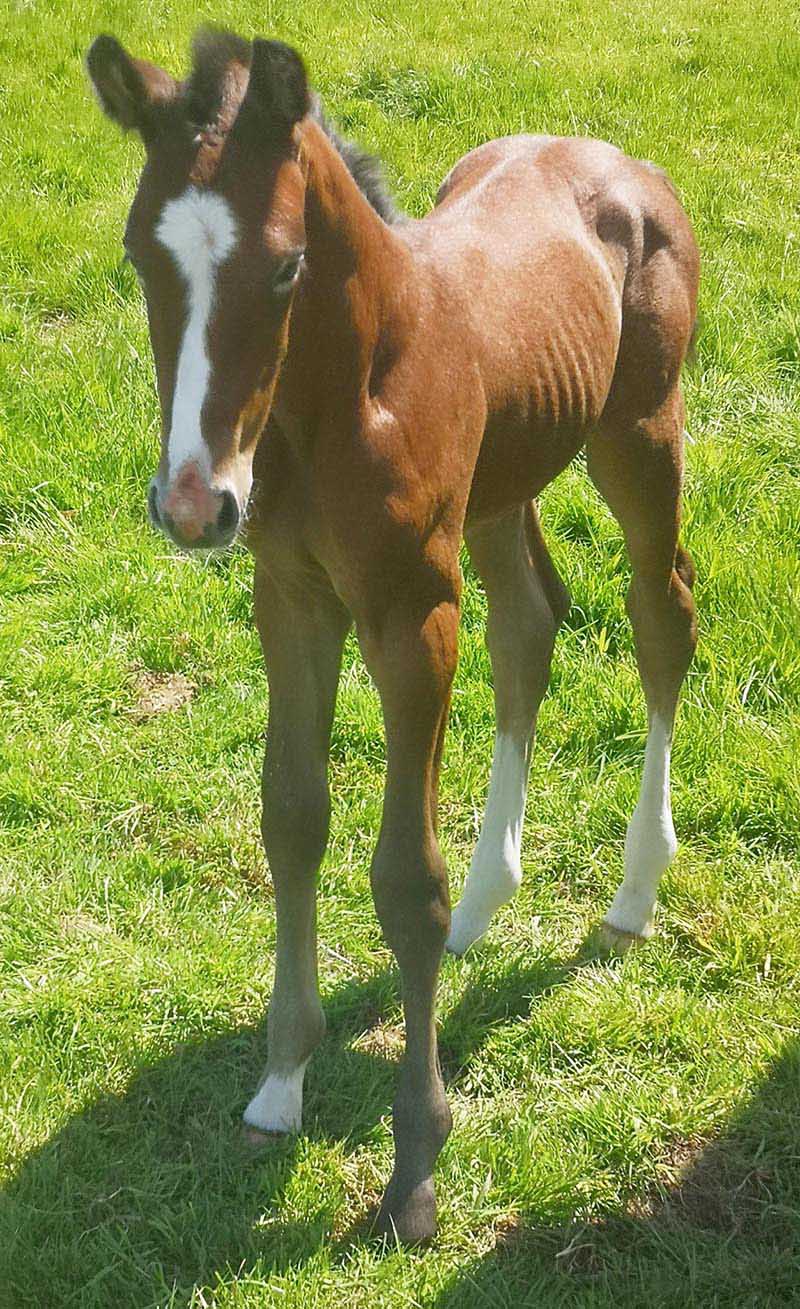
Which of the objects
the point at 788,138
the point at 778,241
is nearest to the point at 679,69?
the point at 788,138

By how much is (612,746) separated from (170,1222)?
2076 millimetres

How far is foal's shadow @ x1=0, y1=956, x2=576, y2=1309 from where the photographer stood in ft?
10.1

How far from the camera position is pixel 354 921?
13.4ft

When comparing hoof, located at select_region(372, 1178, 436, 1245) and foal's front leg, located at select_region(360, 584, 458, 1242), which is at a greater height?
foal's front leg, located at select_region(360, 584, 458, 1242)

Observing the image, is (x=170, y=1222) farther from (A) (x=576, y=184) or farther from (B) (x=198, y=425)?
(A) (x=576, y=184)

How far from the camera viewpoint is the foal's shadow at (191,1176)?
3080 mm

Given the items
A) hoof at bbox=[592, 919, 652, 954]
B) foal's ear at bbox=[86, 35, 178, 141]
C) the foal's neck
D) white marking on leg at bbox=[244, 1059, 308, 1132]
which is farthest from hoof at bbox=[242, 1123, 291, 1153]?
foal's ear at bbox=[86, 35, 178, 141]

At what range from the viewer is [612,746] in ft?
15.4

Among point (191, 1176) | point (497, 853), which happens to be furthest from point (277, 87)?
point (191, 1176)

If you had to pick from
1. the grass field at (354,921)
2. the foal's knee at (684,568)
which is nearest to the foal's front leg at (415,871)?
→ the grass field at (354,921)

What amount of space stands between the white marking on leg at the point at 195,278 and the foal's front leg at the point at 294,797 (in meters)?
0.78

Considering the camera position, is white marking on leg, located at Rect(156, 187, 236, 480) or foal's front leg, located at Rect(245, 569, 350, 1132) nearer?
white marking on leg, located at Rect(156, 187, 236, 480)

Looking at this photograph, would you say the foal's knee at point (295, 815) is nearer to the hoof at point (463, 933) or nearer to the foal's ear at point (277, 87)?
the hoof at point (463, 933)

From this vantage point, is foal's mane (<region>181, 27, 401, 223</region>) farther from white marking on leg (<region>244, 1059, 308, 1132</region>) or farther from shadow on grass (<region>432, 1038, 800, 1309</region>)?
shadow on grass (<region>432, 1038, 800, 1309</region>)
